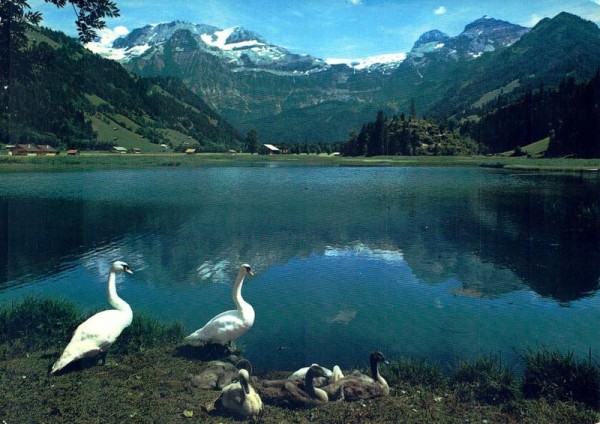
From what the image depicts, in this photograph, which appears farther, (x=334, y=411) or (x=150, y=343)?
(x=150, y=343)

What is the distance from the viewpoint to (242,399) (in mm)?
9758

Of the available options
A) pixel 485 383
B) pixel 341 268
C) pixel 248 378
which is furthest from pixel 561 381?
pixel 341 268

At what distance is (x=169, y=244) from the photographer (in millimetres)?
30016

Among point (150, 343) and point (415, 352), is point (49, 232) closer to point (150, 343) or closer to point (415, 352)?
point (150, 343)

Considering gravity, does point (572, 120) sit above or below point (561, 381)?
above

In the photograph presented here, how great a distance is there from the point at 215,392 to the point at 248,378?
143 cm

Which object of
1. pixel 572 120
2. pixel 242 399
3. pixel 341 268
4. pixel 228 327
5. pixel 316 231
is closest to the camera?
pixel 242 399

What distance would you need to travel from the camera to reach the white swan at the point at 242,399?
9.70 metres

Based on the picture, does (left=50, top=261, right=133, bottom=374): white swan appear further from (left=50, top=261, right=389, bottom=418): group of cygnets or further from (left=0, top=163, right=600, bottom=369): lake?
(left=0, top=163, right=600, bottom=369): lake

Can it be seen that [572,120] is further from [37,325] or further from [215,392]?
[37,325]

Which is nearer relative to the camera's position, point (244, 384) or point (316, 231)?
point (244, 384)

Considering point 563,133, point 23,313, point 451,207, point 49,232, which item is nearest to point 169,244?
point 49,232

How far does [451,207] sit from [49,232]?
3493 centimetres

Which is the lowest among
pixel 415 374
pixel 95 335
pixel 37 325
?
pixel 415 374
